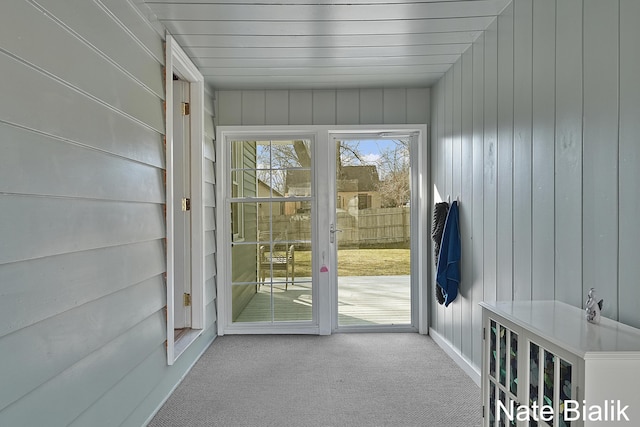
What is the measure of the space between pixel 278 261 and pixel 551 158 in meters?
2.75

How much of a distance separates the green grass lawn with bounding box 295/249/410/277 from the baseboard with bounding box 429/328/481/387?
695 millimetres

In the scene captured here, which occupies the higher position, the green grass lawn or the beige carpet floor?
the green grass lawn

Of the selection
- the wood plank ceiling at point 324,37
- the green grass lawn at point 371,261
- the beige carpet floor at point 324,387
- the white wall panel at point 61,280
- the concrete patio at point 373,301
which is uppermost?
the wood plank ceiling at point 324,37

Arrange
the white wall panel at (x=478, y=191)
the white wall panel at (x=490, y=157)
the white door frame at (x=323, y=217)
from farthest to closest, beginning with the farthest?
the white door frame at (x=323, y=217) → the white wall panel at (x=478, y=191) → the white wall panel at (x=490, y=157)

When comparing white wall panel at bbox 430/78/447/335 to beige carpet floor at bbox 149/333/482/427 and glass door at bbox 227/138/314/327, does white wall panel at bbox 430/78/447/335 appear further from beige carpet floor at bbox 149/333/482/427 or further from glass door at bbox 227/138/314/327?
glass door at bbox 227/138/314/327

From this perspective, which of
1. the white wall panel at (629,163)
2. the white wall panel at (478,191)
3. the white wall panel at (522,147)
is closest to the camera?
the white wall panel at (629,163)

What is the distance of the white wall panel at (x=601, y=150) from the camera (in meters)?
1.57

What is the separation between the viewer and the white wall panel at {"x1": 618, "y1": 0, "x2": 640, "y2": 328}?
4.81ft

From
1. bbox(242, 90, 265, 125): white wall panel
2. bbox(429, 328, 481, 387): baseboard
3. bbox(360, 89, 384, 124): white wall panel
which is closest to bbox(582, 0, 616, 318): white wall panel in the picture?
bbox(429, 328, 481, 387): baseboard

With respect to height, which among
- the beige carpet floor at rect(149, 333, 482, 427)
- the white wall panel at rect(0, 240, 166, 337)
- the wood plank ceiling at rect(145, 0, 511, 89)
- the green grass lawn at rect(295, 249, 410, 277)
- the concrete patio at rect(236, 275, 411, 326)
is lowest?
the beige carpet floor at rect(149, 333, 482, 427)

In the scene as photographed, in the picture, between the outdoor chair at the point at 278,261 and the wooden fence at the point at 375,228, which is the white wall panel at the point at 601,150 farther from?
the outdoor chair at the point at 278,261

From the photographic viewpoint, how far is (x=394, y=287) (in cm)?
429

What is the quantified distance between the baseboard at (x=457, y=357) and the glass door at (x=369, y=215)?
454 mm

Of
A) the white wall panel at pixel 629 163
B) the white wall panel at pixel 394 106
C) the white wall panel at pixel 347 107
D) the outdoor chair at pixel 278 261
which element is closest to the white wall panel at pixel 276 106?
the white wall panel at pixel 347 107
